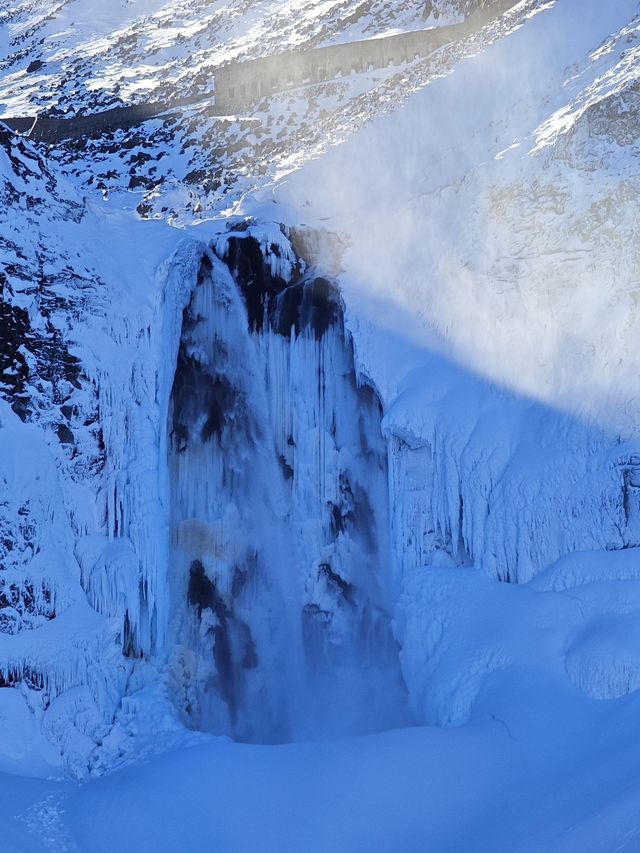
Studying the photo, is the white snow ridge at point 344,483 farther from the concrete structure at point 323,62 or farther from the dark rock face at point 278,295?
the concrete structure at point 323,62

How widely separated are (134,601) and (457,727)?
4.96 metres

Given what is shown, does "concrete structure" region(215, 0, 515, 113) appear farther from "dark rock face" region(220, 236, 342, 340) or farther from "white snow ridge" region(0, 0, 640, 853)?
"dark rock face" region(220, 236, 342, 340)

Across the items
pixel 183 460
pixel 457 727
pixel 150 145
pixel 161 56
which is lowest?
pixel 457 727

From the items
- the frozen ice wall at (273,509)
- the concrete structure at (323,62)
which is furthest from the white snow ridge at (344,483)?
the concrete structure at (323,62)

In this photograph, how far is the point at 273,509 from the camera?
56.2 feet

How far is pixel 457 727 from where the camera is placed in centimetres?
1230

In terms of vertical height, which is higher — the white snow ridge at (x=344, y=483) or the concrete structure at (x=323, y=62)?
the concrete structure at (x=323, y=62)

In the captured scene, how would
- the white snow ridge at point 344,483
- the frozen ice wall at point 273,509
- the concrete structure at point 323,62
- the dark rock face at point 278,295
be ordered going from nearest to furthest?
the white snow ridge at point 344,483, the frozen ice wall at point 273,509, the dark rock face at point 278,295, the concrete structure at point 323,62

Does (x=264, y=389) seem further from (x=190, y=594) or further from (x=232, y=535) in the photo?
(x=190, y=594)

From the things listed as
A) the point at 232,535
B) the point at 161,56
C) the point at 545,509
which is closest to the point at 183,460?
the point at 232,535

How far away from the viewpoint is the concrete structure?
3316 cm

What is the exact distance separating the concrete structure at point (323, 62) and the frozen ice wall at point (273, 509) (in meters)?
18.3

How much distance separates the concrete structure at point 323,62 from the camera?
33.2 meters

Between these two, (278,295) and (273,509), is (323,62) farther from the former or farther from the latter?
(273,509)
